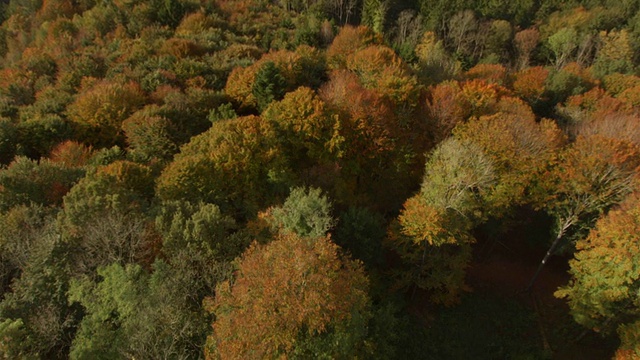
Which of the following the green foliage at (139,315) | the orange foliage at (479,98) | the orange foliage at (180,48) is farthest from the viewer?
the orange foliage at (180,48)

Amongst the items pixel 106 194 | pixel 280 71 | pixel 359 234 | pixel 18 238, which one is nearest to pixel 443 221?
pixel 359 234

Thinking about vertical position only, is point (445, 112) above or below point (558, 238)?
above

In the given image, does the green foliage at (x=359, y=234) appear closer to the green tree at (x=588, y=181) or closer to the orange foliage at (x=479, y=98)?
the green tree at (x=588, y=181)

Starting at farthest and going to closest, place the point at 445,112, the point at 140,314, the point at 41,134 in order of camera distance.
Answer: the point at 445,112
the point at 41,134
the point at 140,314

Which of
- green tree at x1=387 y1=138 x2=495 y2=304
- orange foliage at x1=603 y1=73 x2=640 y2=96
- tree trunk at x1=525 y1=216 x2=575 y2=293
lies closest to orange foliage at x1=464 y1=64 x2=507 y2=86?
orange foliage at x1=603 y1=73 x2=640 y2=96

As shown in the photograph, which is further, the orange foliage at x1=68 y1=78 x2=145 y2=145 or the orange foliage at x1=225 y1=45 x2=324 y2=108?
the orange foliage at x1=225 y1=45 x2=324 y2=108

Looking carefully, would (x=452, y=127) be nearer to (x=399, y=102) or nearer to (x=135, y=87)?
(x=399, y=102)

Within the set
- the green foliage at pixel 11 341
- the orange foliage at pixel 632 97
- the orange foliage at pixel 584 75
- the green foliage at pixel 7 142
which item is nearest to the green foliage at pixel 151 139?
the green foliage at pixel 7 142

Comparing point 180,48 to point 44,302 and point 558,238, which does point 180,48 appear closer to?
point 44,302

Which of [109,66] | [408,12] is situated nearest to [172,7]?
[109,66]

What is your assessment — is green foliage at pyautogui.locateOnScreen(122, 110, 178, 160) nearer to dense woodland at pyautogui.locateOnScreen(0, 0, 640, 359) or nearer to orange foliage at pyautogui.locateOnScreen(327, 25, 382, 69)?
dense woodland at pyautogui.locateOnScreen(0, 0, 640, 359)
